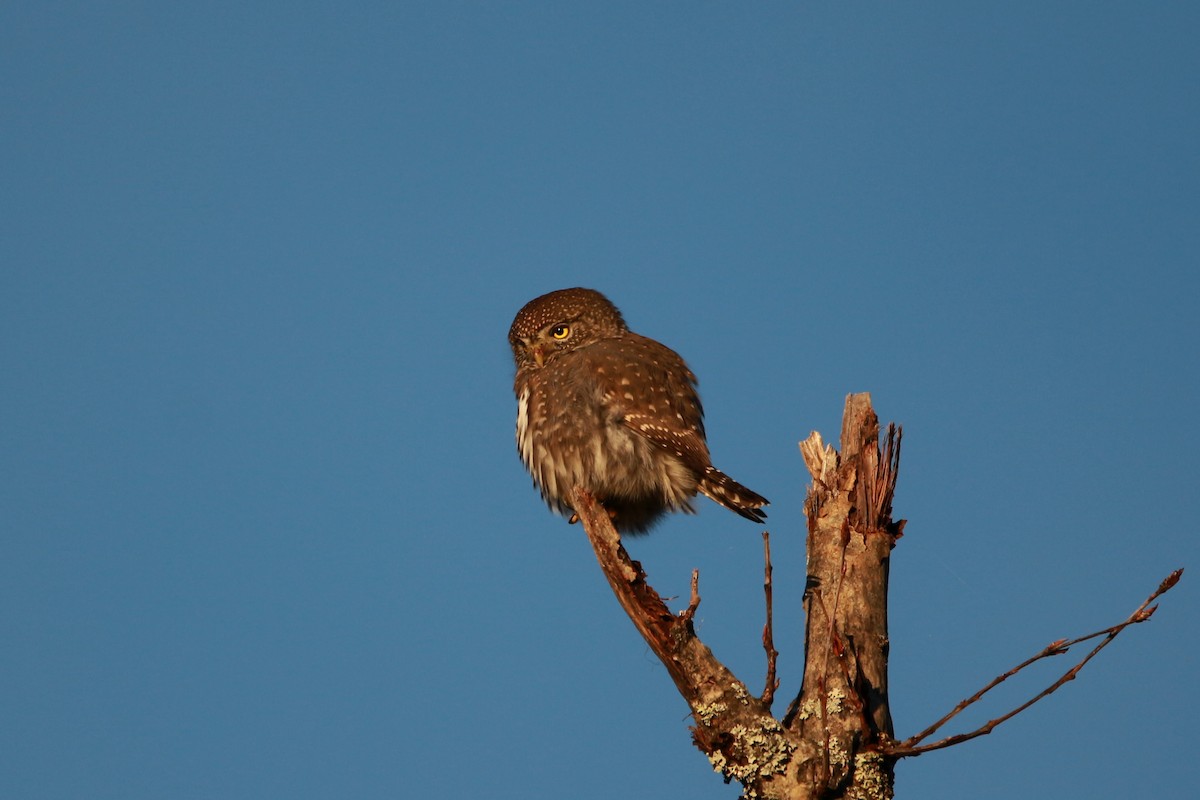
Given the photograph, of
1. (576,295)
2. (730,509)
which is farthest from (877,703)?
(576,295)

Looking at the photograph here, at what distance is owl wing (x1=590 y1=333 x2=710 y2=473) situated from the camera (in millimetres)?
7184

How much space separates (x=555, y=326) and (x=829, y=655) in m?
4.16

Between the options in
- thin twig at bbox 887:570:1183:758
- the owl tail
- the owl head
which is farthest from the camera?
the owl head

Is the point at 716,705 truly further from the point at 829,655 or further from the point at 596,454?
the point at 596,454

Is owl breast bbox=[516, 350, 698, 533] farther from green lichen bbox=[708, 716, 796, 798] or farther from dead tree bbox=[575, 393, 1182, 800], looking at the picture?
green lichen bbox=[708, 716, 796, 798]

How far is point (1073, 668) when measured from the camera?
4348 mm

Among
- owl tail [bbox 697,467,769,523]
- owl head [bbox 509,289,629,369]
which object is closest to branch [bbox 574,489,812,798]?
owl tail [bbox 697,467,769,523]

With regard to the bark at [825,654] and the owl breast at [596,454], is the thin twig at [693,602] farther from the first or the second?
the owl breast at [596,454]

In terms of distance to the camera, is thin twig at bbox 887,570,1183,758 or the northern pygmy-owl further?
the northern pygmy-owl

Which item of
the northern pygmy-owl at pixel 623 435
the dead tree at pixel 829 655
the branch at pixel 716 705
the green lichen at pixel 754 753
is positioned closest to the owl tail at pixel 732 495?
the northern pygmy-owl at pixel 623 435

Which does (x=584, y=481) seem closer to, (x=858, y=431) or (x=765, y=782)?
(x=858, y=431)

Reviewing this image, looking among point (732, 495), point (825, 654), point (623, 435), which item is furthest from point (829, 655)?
point (623, 435)

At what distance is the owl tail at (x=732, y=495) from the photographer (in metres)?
6.72

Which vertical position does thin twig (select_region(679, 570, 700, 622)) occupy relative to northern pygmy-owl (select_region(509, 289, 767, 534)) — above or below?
below
